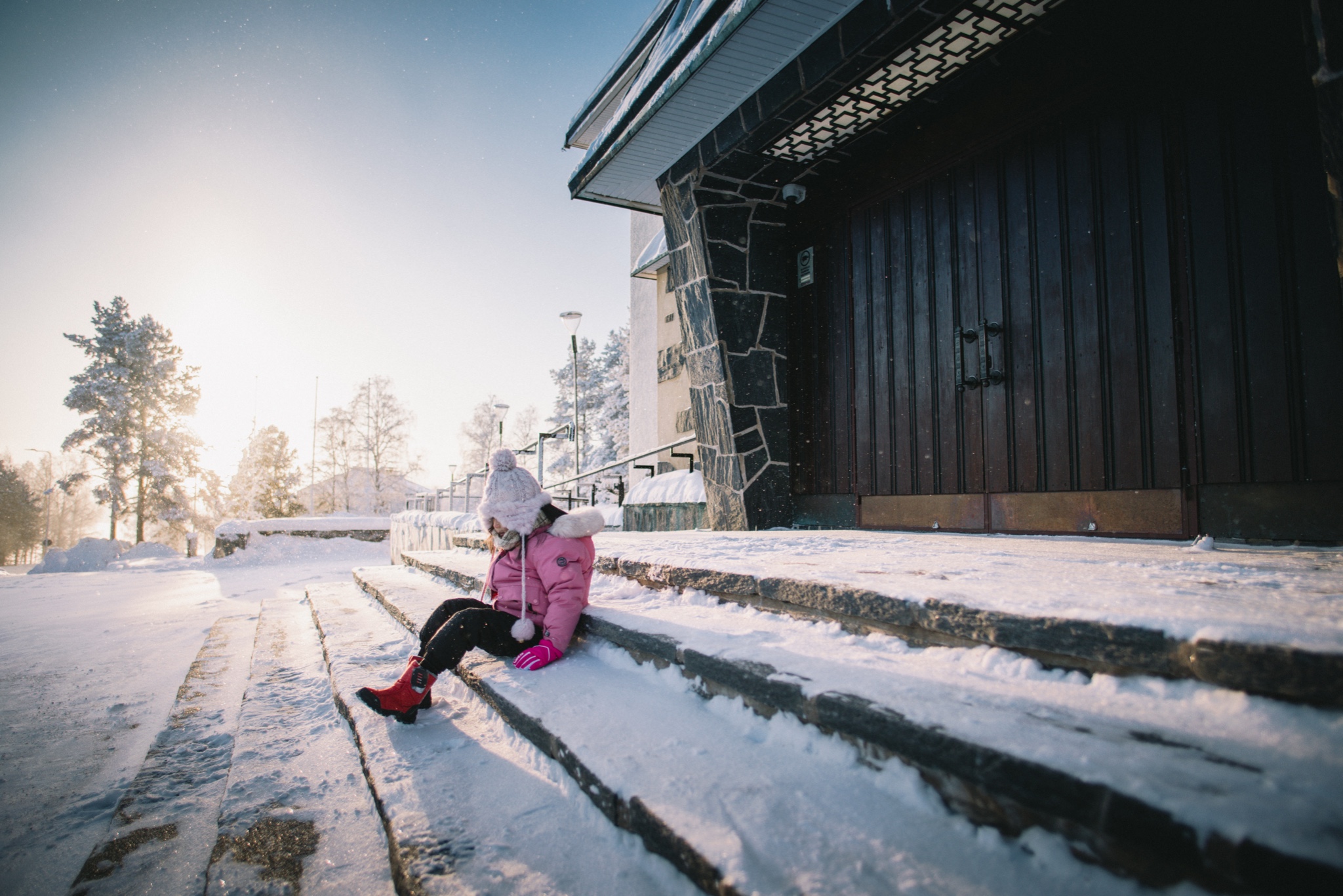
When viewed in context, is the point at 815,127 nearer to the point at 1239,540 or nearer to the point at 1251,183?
the point at 1251,183

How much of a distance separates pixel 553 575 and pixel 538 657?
0.33m

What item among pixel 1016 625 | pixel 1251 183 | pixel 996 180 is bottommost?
pixel 1016 625

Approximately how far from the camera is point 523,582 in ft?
8.13

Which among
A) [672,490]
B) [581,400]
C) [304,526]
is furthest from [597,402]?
[672,490]

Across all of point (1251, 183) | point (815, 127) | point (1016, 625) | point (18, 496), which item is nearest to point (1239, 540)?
point (1251, 183)

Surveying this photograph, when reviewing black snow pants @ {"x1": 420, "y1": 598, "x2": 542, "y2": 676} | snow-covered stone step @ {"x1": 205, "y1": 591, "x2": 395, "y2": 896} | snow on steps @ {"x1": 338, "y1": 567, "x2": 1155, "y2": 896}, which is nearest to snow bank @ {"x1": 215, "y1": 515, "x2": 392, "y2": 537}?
snow-covered stone step @ {"x1": 205, "y1": 591, "x2": 395, "y2": 896}

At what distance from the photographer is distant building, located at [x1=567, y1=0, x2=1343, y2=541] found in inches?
107

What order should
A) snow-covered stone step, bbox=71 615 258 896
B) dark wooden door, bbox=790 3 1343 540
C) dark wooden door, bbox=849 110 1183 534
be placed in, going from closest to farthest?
1. snow-covered stone step, bbox=71 615 258 896
2. dark wooden door, bbox=790 3 1343 540
3. dark wooden door, bbox=849 110 1183 534

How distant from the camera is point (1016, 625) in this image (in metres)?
1.40

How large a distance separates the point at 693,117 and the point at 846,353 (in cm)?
217

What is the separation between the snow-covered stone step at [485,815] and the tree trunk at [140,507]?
29314mm

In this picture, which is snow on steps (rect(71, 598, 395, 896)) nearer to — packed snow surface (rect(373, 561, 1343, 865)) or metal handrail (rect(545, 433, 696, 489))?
packed snow surface (rect(373, 561, 1343, 865))

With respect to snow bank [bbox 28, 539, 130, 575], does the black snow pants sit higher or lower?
higher

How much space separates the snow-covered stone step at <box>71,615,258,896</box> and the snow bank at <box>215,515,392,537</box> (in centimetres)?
1078
